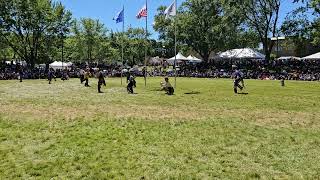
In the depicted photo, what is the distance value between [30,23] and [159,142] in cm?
5463

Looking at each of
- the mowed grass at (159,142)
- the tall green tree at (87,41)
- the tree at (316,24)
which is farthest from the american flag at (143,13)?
the tall green tree at (87,41)

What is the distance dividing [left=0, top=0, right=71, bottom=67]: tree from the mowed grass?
45078mm

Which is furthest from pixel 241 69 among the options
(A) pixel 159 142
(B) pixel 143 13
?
(A) pixel 159 142

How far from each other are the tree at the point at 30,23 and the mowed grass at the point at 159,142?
45078 mm

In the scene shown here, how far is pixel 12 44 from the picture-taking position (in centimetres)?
6512

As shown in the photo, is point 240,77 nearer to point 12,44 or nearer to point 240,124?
point 240,124

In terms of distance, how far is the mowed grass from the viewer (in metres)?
9.01

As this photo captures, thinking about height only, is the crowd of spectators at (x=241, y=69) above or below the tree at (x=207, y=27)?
below

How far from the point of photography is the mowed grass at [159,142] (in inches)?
355

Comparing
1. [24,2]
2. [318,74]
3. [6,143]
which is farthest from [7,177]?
[24,2]

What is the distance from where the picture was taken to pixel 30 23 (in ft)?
203

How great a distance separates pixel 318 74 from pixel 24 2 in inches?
1616

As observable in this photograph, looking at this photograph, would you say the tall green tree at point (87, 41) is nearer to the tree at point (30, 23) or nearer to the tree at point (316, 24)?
the tree at point (30, 23)

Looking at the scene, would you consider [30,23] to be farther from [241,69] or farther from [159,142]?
[159,142]
